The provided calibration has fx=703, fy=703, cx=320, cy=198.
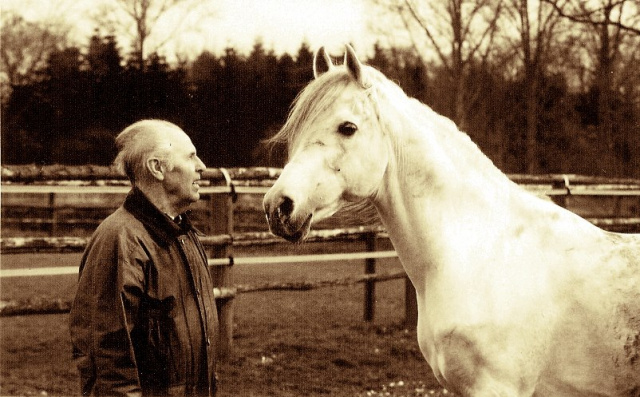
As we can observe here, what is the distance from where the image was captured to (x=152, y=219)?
225 cm

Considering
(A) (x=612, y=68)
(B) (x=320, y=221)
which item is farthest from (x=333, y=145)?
(A) (x=612, y=68)

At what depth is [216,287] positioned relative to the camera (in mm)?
6707

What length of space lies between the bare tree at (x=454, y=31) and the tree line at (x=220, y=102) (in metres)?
0.16

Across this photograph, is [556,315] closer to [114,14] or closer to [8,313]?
[8,313]

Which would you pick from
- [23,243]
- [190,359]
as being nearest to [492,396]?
[190,359]

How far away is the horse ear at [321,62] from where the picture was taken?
9.30 ft

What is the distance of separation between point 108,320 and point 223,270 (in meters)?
4.70

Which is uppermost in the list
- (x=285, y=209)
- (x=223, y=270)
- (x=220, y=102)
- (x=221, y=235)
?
(x=220, y=102)

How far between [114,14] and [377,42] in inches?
250

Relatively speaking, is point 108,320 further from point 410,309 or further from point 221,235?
point 410,309

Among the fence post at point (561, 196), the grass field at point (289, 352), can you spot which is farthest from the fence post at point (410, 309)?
the fence post at point (561, 196)

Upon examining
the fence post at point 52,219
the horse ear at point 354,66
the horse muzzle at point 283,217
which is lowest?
the fence post at point 52,219

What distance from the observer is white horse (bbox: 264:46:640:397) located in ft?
7.89

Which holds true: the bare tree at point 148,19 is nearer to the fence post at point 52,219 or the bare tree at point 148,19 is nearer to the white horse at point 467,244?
the fence post at point 52,219
